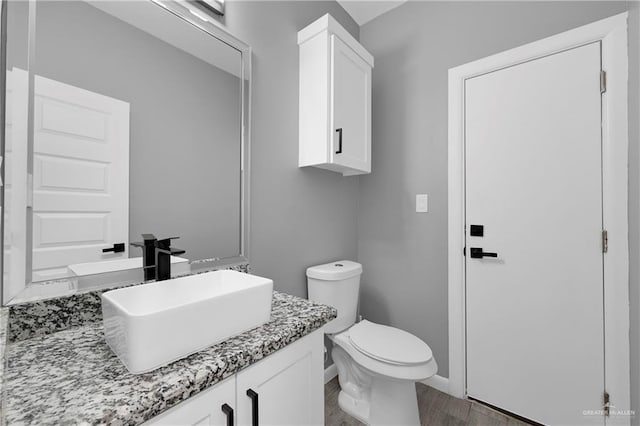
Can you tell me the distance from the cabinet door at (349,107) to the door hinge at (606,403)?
163cm

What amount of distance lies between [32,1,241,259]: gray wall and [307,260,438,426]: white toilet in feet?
2.12

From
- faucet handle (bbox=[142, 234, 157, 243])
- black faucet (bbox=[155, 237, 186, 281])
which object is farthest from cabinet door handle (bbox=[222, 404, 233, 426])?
faucet handle (bbox=[142, 234, 157, 243])

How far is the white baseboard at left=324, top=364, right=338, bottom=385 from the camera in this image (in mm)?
1801

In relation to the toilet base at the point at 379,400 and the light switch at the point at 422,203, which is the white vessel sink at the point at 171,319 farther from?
the light switch at the point at 422,203

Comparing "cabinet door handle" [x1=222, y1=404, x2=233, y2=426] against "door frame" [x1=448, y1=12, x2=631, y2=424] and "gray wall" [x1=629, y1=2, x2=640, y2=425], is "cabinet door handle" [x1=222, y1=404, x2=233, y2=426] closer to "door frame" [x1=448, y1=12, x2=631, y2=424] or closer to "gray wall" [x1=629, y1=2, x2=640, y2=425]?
"gray wall" [x1=629, y1=2, x2=640, y2=425]

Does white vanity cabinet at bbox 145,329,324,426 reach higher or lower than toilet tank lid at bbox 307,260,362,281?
lower

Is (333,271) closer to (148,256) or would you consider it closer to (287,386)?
(287,386)

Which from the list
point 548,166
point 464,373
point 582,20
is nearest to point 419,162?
point 548,166

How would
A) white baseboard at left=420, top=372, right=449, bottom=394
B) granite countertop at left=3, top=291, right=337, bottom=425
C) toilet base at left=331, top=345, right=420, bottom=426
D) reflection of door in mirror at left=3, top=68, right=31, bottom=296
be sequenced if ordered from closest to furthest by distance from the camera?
1. granite countertop at left=3, top=291, right=337, bottom=425
2. reflection of door in mirror at left=3, top=68, right=31, bottom=296
3. toilet base at left=331, top=345, right=420, bottom=426
4. white baseboard at left=420, top=372, right=449, bottom=394

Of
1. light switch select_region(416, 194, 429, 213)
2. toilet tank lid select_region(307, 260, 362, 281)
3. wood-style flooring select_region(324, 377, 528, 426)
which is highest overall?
light switch select_region(416, 194, 429, 213)

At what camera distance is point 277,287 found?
149cm

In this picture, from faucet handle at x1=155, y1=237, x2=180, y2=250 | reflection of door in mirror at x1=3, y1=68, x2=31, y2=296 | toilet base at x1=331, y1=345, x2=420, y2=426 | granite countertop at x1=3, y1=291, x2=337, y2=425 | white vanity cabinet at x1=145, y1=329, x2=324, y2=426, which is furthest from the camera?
toilet base at x1=331, y1=345, x2=420, y2=426

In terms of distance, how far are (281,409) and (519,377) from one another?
1.48 m

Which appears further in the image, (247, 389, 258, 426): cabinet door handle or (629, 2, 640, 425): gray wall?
(629, 2, 640, 425): gray wall
